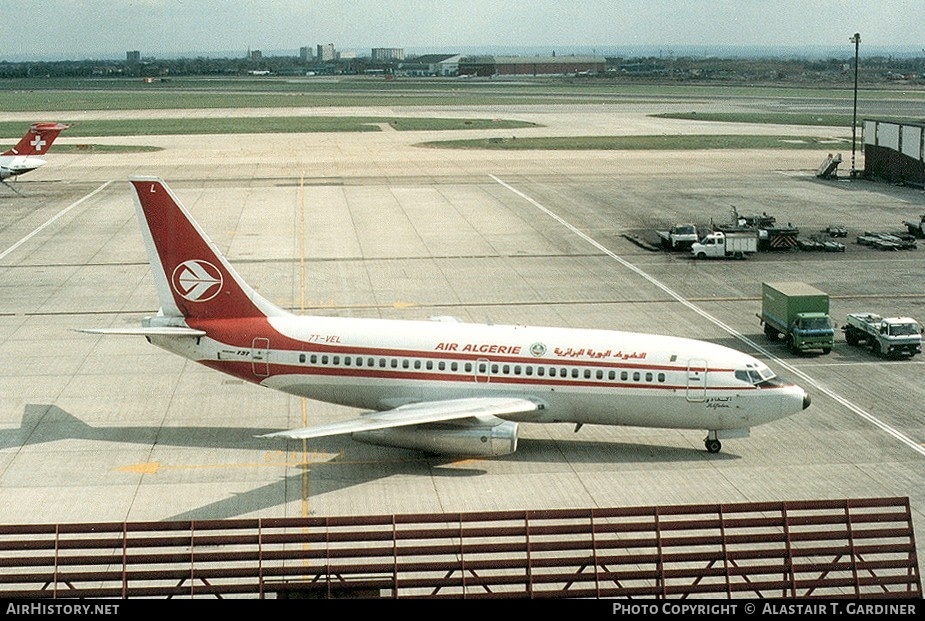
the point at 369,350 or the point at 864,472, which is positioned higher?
the point at 369,350

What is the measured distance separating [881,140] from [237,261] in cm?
7003

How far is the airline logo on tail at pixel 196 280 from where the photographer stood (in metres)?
39.6

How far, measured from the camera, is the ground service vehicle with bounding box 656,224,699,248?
76.5 m

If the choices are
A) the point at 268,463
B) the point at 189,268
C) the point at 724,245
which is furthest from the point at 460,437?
the point at 724,245

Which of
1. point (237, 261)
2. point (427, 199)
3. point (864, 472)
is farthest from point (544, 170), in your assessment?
point (864, 472)

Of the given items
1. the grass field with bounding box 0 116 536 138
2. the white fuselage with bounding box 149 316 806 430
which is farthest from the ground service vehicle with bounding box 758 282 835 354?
the grass field with bounding box 0 116 536 138

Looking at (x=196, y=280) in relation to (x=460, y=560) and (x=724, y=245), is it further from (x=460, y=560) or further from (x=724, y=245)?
(x=724, y=245)

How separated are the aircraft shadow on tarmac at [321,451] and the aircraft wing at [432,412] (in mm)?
1428

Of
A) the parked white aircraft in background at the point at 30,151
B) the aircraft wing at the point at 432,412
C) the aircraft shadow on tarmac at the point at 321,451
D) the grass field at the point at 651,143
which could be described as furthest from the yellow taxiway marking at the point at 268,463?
the grass field at the point at 651,143

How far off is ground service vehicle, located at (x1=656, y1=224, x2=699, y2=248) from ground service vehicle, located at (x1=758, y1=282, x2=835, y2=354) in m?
23.5

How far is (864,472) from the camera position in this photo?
118 ft

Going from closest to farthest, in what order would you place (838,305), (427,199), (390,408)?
(390,408), (838,305), (427,199)

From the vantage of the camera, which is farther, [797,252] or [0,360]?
[797,252]

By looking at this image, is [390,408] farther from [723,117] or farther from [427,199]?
[723,117]
